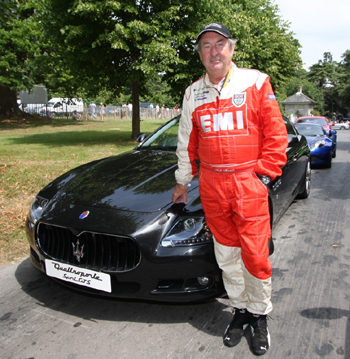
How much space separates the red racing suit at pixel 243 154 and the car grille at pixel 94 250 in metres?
0.65

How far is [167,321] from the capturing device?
9.05 feet

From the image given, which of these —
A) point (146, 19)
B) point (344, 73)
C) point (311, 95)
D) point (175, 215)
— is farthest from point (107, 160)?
point (344, 73)

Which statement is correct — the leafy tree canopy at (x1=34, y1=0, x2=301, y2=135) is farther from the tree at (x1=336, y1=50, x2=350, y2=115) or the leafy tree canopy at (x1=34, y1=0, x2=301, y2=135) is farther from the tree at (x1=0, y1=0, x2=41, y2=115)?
the tree at (x1=336, y1=50, x2=350, y2=115)

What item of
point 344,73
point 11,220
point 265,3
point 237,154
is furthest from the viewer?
point 344,73

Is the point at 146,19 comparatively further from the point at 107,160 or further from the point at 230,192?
the point at 230,192

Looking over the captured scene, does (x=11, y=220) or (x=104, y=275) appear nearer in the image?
(x=104, y=275)

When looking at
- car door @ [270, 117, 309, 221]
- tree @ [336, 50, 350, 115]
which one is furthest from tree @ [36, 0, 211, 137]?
tree @ [336, 50, 350, 115]

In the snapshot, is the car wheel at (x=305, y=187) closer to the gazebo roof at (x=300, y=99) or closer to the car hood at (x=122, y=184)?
the car hood at (x=122, y=184)

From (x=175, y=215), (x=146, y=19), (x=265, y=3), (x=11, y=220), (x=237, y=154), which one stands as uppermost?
(x=265, y=3)

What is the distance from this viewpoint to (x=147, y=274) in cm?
245

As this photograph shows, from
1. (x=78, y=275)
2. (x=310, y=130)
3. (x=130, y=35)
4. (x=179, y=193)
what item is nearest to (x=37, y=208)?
(x=78, y=275)

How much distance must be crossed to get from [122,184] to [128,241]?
0.76 m

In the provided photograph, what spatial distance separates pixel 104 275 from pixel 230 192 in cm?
105

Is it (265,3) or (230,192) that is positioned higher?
(265,3)
